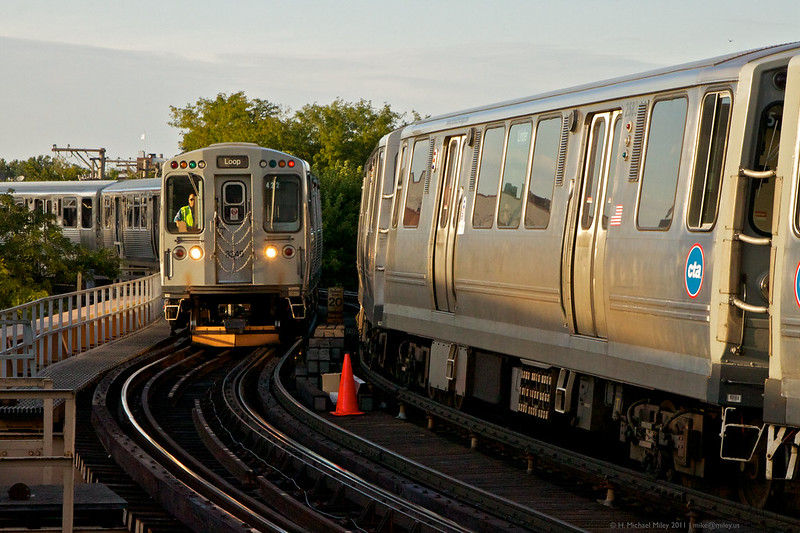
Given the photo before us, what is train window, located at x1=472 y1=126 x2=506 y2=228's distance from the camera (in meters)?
12.1

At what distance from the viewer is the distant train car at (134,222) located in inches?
1398

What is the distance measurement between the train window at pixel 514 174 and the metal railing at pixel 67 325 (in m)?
6.72

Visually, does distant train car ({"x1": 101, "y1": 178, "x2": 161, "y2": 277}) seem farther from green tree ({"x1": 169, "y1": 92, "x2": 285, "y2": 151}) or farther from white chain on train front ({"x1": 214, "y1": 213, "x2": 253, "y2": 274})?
green tree ({"x1": 169, "y1": 92, "x2": 285, "y2": 151})

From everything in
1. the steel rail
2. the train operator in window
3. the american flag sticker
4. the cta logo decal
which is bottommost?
the steel rail

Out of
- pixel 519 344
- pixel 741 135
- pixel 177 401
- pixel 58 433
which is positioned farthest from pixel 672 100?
pixel 177 401

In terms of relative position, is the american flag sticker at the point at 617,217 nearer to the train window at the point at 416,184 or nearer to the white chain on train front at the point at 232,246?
the train window at the point at 416,184

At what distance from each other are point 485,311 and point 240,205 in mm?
10362

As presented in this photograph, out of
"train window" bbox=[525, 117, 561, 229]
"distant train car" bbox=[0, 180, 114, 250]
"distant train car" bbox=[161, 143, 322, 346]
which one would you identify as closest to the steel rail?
"train window" bbox=[525, 117, 561, 229]

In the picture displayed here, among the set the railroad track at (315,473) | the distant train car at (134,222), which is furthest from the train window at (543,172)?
the distant train car at (134,222)

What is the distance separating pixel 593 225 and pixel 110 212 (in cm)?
3251

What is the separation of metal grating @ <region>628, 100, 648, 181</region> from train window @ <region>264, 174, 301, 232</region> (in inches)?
512

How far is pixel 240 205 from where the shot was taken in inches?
856

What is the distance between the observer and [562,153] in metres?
10.8

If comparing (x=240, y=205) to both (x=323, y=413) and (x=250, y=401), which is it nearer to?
(x=250, y=401)
